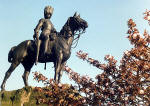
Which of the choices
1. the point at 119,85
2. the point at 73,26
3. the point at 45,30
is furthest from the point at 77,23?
the point at 119,85

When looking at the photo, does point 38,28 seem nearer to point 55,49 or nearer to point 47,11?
point 47,11

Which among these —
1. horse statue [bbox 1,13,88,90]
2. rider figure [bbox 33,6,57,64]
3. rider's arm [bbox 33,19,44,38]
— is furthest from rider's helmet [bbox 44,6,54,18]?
horse statue [bbox 1,13,88,90]

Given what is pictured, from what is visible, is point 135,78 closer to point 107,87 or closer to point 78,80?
point 107,87

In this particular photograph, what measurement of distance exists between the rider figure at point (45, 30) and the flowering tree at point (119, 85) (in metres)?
2.70

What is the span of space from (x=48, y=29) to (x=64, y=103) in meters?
4.01

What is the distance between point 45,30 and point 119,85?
4.31 meters

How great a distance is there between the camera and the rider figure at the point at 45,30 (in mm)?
10795

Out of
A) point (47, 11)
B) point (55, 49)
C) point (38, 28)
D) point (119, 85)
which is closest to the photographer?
point (119, 85)

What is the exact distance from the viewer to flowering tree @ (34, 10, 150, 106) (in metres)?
7.25

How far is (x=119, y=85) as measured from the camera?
25.7ft

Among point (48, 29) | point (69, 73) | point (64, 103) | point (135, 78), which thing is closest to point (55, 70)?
point (69, 73)

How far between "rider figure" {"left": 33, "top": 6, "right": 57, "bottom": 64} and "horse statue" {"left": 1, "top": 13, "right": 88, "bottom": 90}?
0.23 m

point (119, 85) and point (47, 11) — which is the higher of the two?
point (47, 11)

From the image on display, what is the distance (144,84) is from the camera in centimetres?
752
